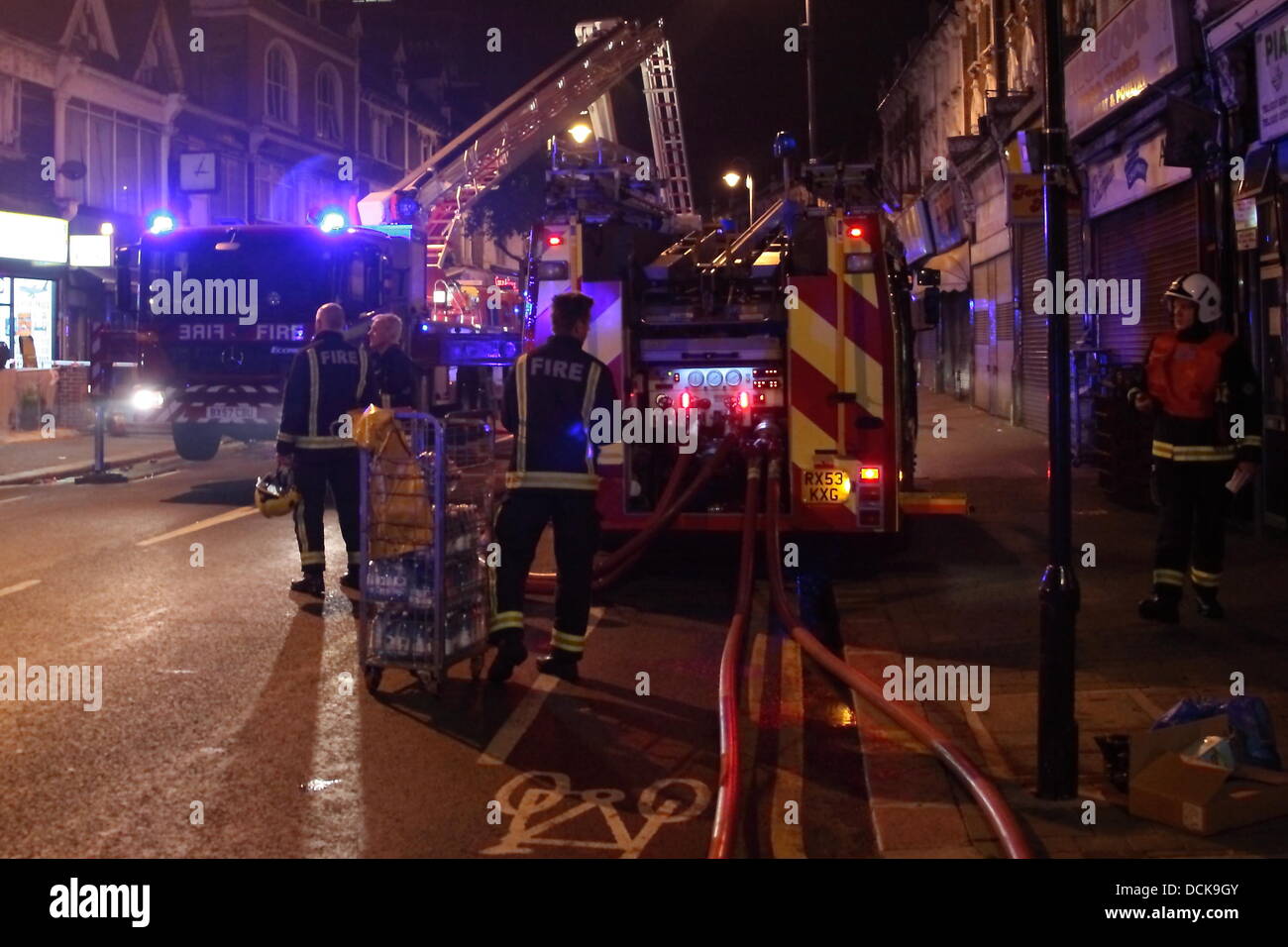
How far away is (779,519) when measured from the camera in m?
9.31

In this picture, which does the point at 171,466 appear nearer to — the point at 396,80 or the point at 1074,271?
the point at 1074,271

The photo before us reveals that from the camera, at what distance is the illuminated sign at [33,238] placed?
26.5 m

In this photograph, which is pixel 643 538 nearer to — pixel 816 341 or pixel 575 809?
pixel 816 341

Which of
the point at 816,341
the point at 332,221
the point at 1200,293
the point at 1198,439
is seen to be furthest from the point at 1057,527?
the point at 332,221

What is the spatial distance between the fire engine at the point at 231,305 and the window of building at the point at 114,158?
13861 millimetres

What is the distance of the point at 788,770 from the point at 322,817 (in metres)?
1.86

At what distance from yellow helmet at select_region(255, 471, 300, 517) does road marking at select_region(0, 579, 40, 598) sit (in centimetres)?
175

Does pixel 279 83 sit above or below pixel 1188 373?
above

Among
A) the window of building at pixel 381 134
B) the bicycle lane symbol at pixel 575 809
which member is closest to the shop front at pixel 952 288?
the window of building at pixel 381 134

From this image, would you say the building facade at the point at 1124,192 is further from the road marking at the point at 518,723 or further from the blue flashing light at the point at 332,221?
the blue flashing light at the point at 332,221

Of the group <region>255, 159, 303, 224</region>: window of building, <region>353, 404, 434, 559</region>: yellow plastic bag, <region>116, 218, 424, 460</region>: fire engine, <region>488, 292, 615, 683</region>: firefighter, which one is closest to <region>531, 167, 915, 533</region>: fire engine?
<region>488, 292, 615, 683</region>: firefighter

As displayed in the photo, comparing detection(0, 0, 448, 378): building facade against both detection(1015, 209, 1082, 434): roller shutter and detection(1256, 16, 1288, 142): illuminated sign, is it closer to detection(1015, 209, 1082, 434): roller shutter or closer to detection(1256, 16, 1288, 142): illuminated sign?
detection(1015, 209, 1082, 434): roller shutter

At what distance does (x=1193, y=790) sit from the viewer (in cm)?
460

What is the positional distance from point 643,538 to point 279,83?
31676 mm
